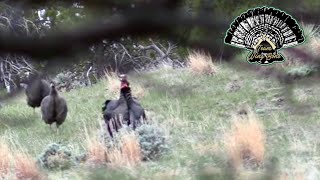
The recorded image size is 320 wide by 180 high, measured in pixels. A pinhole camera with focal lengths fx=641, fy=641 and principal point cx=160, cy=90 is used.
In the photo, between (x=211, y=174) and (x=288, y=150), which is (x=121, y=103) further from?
(x=211, y=174)

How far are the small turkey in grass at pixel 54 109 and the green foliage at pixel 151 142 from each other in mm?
1828

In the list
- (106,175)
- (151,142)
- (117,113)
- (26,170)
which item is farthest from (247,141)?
(106,175)

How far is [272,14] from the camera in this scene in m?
1.35

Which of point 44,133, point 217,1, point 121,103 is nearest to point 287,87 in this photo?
point 217,1

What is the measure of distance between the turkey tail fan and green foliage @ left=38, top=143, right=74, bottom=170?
5.44 metres

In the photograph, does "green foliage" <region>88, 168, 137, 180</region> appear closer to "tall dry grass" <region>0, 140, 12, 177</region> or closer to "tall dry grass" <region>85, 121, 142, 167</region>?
"tall dry grass" <region>85, 121, 142, 167</region>

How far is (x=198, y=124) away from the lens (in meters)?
8.17

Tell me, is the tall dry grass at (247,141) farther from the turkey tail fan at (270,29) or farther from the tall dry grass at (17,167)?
the turkey tail fan at (270,29)

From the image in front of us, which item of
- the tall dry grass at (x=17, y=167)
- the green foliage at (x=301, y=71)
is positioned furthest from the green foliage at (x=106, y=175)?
the tall dry grass at (x=17, y=167)

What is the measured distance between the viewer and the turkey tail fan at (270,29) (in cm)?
128

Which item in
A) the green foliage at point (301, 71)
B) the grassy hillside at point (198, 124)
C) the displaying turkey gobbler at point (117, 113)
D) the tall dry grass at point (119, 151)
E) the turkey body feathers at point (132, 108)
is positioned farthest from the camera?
the turkey body feathers at point (132, 108)

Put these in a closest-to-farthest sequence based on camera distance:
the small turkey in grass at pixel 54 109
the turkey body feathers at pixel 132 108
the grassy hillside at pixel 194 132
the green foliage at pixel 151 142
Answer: the grassy hillside at pixel 194 132 < the green foliage at pixel 151 142 < the turkey body feathers at pixel 132 108 < the small turkey in grass at pixel 54 109

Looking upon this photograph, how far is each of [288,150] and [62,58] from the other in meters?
5.67

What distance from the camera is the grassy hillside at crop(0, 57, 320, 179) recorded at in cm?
609
